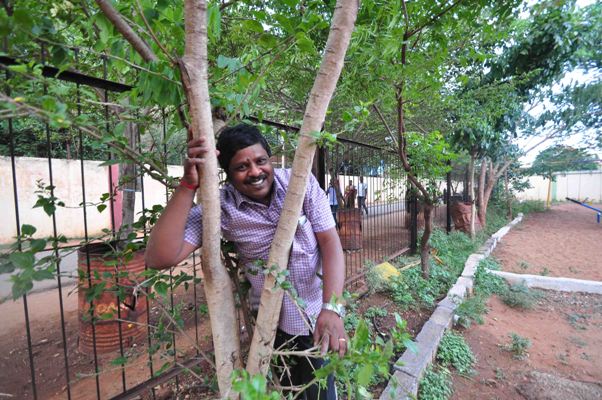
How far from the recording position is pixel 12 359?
307 cm

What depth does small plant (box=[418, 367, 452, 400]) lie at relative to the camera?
226 centimetres

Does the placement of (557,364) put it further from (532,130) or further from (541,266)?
(532,130)

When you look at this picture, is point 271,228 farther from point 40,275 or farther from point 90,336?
point 90,336

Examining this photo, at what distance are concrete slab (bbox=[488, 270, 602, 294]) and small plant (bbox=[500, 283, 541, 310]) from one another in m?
0.28

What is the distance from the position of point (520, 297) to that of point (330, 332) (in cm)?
400

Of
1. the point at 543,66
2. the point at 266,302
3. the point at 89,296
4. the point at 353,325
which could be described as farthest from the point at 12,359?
the point at 543,66

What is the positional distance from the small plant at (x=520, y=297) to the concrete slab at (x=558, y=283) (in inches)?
11.0

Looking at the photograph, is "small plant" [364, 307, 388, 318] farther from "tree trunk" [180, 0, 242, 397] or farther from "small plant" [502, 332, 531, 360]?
"tree trunk" [180, 0, 242, 397]

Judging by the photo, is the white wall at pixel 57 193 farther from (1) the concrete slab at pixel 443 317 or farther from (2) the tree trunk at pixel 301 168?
(2) the tree trunk at pixel 301 168

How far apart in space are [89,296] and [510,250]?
795cm

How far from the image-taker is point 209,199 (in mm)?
1001

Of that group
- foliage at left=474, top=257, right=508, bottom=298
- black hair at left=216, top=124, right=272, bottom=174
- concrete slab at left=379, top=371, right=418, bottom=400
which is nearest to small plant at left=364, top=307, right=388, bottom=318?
concrete slab at left=379, top=371, right=418, bottom=400

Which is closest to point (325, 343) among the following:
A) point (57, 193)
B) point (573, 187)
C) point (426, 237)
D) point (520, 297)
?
point (426, 237)

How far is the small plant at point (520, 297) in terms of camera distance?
12.8 feet
